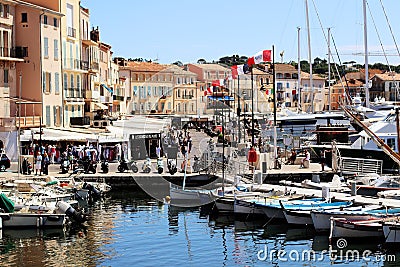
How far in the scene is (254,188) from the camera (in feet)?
139

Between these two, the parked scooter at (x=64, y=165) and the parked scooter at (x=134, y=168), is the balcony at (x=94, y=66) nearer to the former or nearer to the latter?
the parked scooter at (x=64, y=165)

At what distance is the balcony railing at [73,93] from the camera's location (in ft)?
226

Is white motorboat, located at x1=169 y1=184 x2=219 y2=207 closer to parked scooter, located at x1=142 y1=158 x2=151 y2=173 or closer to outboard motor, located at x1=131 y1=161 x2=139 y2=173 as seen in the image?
parked scooter, located at x1=142 y1=158 x2=151 y2=173

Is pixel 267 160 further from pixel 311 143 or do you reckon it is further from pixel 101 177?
pixel 311 143

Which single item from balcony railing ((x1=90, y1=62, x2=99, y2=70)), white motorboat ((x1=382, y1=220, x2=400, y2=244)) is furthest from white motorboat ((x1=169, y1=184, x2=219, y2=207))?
balcony railing ((x1=90, y1=62, x2=99, y2=70))

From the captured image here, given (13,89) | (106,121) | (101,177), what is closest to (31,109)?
(13,89)

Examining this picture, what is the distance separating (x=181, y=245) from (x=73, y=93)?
39.8m

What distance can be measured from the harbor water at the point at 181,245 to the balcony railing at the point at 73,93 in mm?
29985

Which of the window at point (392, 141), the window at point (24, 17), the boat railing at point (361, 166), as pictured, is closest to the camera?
the boat railing at point (361, 166)

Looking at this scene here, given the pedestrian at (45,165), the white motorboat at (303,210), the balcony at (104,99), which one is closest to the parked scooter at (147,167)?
the pedestrian at (45,165)

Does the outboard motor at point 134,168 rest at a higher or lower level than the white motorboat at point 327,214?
higher

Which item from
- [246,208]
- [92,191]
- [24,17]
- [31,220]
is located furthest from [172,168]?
[24,17]

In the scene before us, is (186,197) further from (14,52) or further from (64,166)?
(14,52)

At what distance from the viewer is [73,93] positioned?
7056 cm
